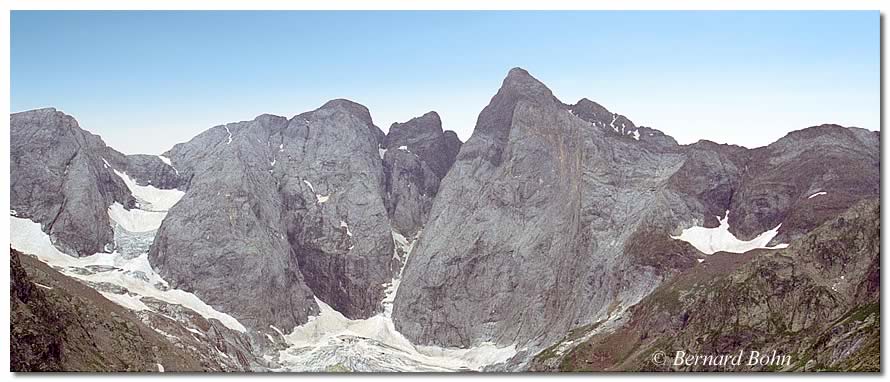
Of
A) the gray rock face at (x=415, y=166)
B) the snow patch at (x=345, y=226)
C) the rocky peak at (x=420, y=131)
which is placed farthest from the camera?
the rocky peak at (x=420, y=131)

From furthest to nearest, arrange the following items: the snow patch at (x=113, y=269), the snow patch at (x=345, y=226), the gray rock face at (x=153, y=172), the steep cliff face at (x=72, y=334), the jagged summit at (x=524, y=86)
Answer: the gray rock face at (x=153, y=172)
the snow patch at (x=345, y=226)
the jagged summit at (x=524, y=86)
the snow patch at (x=113, y=269)
the steep cliff face at (x=72, y=334)

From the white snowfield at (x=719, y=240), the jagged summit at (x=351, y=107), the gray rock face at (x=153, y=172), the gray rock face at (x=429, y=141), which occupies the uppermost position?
the jagged summit at (x=351, y=107)

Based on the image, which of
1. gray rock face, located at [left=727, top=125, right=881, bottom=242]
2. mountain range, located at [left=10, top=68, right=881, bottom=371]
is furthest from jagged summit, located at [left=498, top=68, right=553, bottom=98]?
gray rock face, located at [left=727, top=125, right=881, bottom=242]

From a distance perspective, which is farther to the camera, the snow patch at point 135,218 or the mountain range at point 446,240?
the snow patch at point 135,218

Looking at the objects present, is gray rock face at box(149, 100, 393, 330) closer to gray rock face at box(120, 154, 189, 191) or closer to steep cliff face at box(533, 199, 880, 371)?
gray rock face at box(120, 154, 189, 191)

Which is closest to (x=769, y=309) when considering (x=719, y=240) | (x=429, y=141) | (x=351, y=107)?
(x=719, y=240)

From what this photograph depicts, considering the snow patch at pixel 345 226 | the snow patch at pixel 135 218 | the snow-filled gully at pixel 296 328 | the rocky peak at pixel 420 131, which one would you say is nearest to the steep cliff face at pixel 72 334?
the snow-filled gully at pixel 296 328

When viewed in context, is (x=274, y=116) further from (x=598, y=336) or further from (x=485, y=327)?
(x=598, y=336)

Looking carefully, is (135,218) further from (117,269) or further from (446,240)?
(446,240)

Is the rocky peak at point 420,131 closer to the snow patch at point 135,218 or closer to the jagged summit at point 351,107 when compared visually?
the jagged summit at point 351,107
